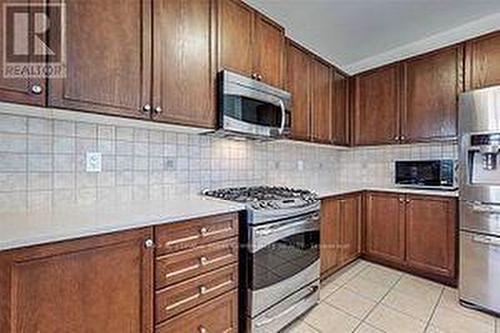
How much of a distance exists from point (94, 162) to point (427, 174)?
3171 mm

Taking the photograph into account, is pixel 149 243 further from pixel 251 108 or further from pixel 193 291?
pixel 251 108

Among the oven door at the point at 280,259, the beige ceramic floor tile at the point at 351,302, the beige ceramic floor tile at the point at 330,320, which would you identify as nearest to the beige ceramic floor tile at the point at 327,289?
the beige ceramic floor tile at the point at 351,302

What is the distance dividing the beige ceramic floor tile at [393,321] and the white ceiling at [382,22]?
2.57 meters

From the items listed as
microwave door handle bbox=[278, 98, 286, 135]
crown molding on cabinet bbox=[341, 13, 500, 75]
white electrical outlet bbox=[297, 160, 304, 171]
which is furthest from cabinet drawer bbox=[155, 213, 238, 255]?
crown molding on cabinet bbox=[341, 13, 500, 75]

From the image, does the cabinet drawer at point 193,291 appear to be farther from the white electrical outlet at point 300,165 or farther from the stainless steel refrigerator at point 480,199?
the stainless steel refrigerator at point 480,199

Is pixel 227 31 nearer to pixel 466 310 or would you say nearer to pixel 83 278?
pixel 83 278

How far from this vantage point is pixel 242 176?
2.59 m

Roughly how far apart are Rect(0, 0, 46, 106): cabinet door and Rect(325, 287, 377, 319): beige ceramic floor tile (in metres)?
2.40

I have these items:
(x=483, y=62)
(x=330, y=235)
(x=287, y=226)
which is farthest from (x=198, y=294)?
(x=483, y=62)

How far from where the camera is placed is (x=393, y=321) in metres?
2.04

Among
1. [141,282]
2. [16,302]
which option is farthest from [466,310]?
[16,302]

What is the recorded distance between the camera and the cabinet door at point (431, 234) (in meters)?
2.60

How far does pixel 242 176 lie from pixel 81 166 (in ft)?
4.39

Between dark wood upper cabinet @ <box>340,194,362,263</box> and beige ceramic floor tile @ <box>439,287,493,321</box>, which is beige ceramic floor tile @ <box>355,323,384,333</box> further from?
dark wood upper cabinet @ <box>340,194,362,263</box>
